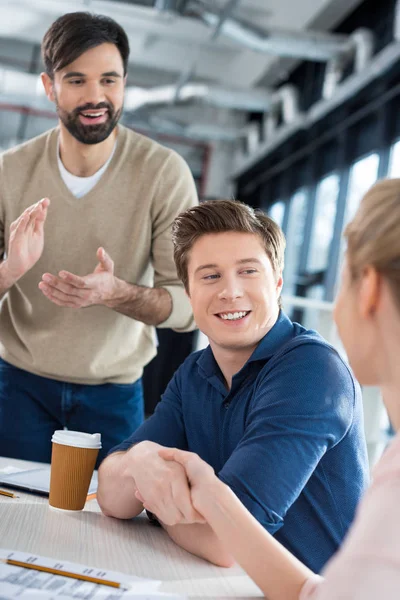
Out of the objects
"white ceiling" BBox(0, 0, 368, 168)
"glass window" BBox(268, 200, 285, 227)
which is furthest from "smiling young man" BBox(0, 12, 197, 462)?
"glass window" BBox(268, 200, 285, 227)

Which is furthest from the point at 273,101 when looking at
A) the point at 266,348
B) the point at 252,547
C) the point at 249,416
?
the point at 252,547

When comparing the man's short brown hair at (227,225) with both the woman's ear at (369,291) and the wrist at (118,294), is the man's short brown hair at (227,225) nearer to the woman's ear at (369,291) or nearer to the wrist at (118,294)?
the wrist at (118,294)

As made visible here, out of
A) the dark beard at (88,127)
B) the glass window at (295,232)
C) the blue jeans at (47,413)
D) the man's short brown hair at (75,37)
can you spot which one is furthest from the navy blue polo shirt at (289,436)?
the glass window at (295,232)

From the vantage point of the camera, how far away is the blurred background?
216 inches

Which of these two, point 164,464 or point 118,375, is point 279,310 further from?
point 118,375

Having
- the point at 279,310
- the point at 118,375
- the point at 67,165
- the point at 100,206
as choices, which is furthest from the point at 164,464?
the point at 67,165

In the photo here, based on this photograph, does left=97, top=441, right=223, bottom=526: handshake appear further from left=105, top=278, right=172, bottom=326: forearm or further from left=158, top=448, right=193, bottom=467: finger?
left=105, top=278, right=172, bottom=326: forearm

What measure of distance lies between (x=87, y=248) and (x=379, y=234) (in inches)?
51.5

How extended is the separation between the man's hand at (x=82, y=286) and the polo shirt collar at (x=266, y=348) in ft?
1.12

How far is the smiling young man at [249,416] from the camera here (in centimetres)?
113

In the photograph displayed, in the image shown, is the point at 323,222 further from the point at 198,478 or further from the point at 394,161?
the point at 198,478

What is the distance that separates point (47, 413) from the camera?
76.7 inches

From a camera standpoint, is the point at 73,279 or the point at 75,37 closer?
the point at 73,279

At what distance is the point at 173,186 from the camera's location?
79.5 inches
